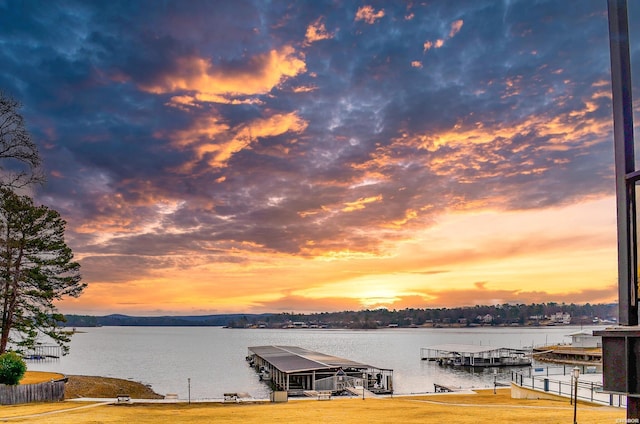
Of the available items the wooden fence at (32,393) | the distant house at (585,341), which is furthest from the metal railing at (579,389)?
the distant house at (585,341)

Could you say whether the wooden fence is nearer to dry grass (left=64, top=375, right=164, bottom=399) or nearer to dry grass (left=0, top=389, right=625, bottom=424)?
dry grass (left=0, top=389, right=625, bottom=424)

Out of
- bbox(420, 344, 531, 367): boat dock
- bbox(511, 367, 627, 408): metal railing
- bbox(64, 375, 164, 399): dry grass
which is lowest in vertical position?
bbox(420, 344, 531, 367): boat dock

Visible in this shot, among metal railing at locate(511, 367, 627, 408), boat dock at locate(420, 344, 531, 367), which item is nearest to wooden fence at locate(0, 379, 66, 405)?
metal railing at locate(511, 367, 627, 408)

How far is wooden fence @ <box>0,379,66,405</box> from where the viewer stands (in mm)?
34884

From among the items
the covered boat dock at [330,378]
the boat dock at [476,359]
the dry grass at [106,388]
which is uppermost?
the covered boat dock at [330,378]

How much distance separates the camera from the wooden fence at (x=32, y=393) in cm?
3488

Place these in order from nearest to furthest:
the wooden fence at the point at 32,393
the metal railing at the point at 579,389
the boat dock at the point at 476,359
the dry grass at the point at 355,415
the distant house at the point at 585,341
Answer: the dry grass at the point at 355,415, the metal railing at the point at 579,389, the wooden fence at the point at 32,393, the boat dock at the point at 476,359, the distant house at the point at 585,341

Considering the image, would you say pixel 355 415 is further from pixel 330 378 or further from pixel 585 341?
pixel 585 341

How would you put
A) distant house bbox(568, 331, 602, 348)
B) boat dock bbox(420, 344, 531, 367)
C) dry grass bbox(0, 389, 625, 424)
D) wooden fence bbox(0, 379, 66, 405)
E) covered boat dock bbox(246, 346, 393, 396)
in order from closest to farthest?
dry grass bbox(0, 389, 625, 424), wooden fence bbox(0, 379, 66, 405), covered boat dock bbox(246, 346, 393, 396), boat dock bbox(420, 344, 531, 367), distant house bbox(568, 331, 602, 348)

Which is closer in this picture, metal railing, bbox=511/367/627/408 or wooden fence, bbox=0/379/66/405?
metal railing, bbox=511/367/627/408

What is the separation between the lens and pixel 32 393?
36.8 meters

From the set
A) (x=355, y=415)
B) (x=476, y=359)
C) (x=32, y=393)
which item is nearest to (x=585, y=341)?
(x=476, y=359)

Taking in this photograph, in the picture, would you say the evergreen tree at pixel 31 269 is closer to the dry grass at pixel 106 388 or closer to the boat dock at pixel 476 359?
the dry grass at pixel 106 388

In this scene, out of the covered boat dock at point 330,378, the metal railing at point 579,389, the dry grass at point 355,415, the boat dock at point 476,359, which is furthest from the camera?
the boat dock at point 476,359
